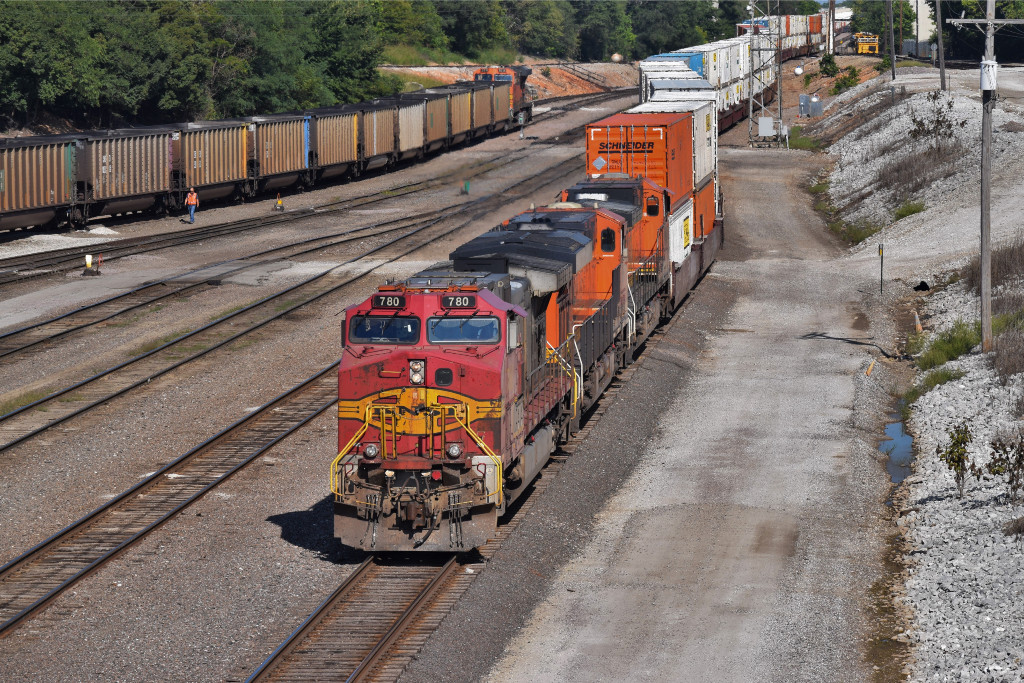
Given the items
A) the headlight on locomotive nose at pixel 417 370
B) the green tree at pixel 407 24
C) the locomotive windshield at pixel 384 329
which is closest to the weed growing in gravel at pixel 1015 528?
the headlight on locomotive nose at pixel 417 370

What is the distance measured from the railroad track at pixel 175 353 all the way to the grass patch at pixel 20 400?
244mm

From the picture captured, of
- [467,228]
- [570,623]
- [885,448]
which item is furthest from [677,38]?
[570,623]

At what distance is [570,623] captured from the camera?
49.0 feet

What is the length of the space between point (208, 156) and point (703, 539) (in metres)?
38.0

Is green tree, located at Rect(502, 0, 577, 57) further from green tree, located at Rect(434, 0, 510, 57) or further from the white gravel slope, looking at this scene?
the white gravel slope

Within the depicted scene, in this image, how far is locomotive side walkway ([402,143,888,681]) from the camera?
14047 millimetres

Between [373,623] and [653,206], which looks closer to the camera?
[373,623]

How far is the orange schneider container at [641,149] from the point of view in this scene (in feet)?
108

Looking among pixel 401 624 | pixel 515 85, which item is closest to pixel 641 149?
pixel 401 624

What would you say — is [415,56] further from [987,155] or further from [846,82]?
[987,155]

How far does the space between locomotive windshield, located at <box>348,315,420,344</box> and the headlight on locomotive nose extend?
36 centimetres

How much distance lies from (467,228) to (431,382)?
105ft

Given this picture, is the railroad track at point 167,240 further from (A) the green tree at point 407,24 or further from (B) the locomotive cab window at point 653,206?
(A) the green tree at point 407,24

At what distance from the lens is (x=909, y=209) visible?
49062mm
